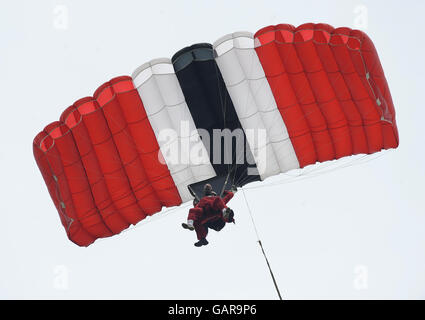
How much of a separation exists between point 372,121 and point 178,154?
3689 millimetres

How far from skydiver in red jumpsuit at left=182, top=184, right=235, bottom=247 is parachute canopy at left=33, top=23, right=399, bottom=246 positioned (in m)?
0.78

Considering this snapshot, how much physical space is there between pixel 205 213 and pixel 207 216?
0.20 ft

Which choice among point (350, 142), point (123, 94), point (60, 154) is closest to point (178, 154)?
point (123, 94)

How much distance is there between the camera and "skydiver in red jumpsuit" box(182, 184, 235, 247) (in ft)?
29.4

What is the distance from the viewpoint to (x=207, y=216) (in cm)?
905

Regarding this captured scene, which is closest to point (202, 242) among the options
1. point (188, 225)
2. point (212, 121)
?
point (188, 225)

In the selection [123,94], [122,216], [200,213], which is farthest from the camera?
[122,216]

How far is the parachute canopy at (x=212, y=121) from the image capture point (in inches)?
390

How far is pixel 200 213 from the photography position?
29.6 ft

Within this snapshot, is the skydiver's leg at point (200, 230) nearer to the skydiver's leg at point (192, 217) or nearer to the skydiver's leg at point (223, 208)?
the skydiver's leg at point (192, 217)

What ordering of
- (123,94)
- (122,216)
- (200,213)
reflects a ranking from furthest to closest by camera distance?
(122,216) → (123,94) → (200,213)

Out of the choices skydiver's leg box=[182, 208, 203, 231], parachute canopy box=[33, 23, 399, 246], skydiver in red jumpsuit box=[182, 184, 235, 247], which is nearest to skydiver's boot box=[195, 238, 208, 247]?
skydiver in red jumpsuit box=[182, 184, 235, 247]

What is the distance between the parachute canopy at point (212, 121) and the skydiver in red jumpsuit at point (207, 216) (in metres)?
0.78

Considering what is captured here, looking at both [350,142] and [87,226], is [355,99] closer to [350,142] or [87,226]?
[350,142]
